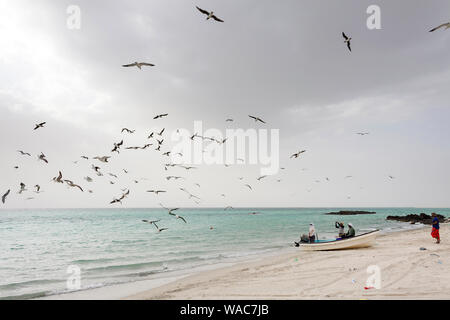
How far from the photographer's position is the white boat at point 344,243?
2075 centimetres

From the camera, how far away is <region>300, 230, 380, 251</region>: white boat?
2075cm

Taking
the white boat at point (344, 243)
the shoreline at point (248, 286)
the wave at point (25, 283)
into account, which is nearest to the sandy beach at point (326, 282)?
the shoreline at point (248, 286)

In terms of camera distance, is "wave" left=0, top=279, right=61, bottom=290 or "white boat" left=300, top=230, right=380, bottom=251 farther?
"white boat" left=300, top=230, right=380, bottom=251

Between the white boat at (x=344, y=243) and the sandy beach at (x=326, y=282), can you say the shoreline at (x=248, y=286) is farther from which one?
the white boat at (x=344, y=243)

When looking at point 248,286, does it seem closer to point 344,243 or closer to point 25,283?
point 344,243

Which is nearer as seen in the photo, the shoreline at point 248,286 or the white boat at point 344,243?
the shoreline at point 248,286

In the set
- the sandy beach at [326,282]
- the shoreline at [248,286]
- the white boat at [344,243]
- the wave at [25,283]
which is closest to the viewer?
the sandy beach at [326,282]

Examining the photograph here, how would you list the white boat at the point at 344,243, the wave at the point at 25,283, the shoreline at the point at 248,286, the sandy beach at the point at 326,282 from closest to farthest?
the sandy beach at the point at 326,282
the shoreline at the point at 248,286
the wave at the point at 25,283
the white boat at the point at 344,243

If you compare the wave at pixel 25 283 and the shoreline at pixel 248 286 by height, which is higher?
the shoreline at pixel 248 286

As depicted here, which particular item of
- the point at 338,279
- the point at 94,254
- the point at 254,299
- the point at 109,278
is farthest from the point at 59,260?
the point at 338,279

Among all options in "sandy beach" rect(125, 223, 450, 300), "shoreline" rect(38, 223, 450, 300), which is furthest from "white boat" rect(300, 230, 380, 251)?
"sandy beach" rect(125, 223, 450, 300)

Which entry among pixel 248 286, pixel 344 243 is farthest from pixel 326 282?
pixel 344 243

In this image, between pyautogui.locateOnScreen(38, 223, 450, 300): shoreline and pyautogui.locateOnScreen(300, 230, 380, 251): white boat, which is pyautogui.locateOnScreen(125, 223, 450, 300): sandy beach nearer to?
pyautogui.locateOnScreen(38, 223, 450, 300): shoreline
